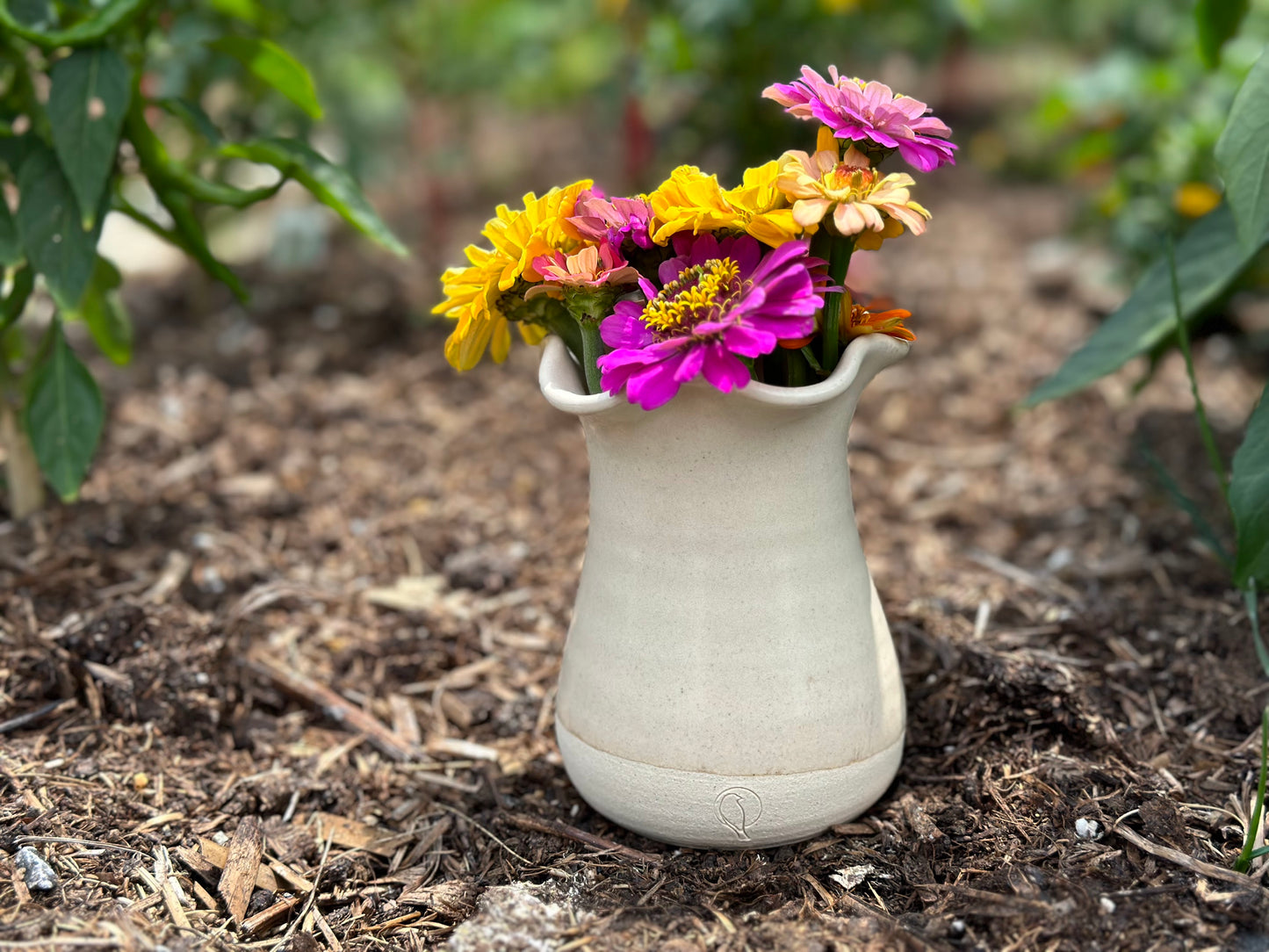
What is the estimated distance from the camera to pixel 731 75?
11.4ft

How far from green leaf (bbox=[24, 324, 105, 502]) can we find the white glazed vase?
3.11 feet

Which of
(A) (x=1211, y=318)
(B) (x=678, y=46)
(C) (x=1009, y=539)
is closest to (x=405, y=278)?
(B) (x=678, y=46)

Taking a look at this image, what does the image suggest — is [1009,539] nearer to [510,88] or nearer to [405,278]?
[405,278]

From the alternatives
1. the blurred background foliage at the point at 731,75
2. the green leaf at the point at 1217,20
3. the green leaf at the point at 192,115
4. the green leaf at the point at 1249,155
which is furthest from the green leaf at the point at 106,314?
the green leaf at the point at 1217,20

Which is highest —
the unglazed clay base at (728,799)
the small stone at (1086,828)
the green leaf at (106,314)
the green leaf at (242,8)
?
the green leaf at (242,8)

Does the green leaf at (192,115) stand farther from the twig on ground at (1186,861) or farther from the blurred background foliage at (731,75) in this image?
the twig on ground at (1186,861)

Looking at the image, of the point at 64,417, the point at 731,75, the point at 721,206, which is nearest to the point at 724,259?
the point at 721,206

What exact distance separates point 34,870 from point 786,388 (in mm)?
982

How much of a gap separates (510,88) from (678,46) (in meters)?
1.64

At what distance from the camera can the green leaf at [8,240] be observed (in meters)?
1.66

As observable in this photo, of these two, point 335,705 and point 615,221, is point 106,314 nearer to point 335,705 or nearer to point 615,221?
point 335,705

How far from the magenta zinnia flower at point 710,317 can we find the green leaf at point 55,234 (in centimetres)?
93

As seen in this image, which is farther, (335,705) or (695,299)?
(335,705)

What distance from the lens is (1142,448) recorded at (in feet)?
5.74
